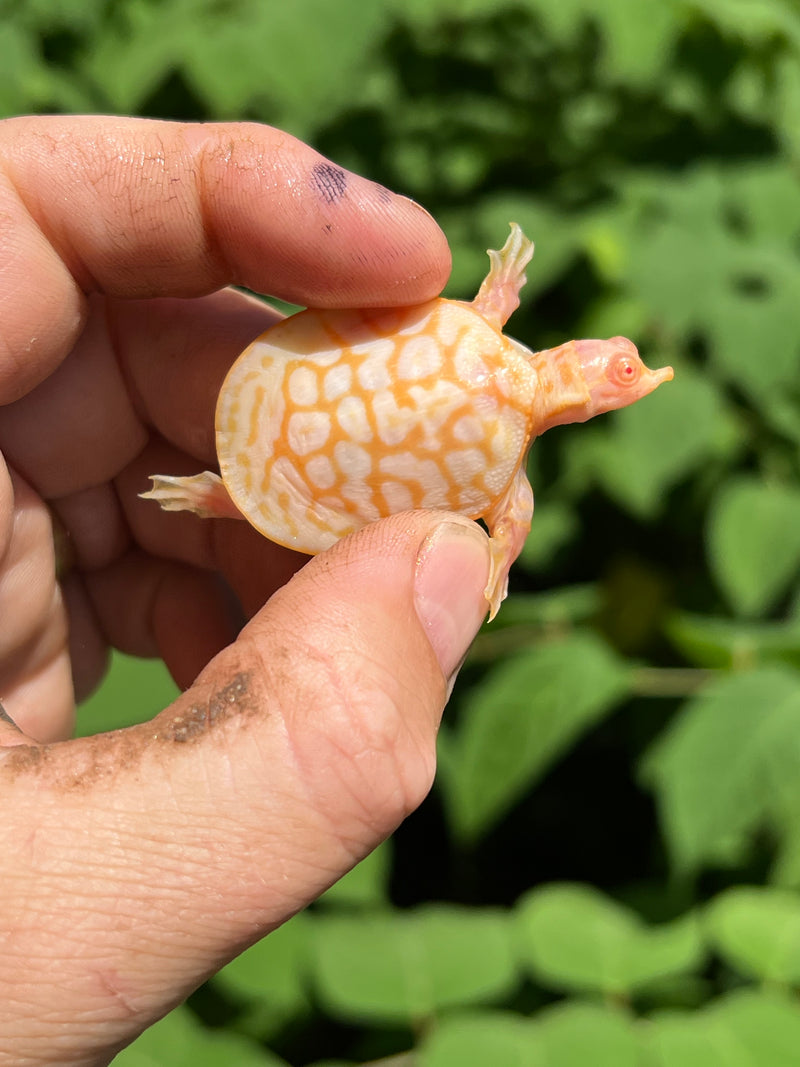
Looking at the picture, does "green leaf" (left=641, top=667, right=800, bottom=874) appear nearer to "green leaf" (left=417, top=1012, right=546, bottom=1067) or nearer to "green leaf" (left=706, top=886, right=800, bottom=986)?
"green leaf" (left=706, top=886, right=800, bottom=986)

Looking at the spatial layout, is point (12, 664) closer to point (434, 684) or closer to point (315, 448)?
point (315, 448)

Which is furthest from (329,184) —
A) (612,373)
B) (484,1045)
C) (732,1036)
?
(732,1036)

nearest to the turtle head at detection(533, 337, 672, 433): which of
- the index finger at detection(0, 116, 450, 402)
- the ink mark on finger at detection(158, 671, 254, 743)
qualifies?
the index finger at detection(0, 116, 450, 402)

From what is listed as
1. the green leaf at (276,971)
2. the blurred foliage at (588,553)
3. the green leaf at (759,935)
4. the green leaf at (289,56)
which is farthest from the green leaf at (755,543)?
the green leaf at (289,56)

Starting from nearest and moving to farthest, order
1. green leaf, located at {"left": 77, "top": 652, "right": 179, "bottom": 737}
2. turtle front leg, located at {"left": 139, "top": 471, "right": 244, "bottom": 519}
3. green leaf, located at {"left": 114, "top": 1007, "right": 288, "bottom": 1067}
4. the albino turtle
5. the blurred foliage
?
1. the albino turtle
2. turtle front leg, located at {"left": 139, "top": 471, "right": 244, "bottom": 519}
3. green leaf, located at {"left": 114, "top": 1007, "right": 288, "bottom": 1067}
4. the blurred foliage
5. green leaf, located at {"left": 77, "top": 652, "right": 179, "bottom": 737}

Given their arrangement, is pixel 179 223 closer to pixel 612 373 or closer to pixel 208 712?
pixel 612 373

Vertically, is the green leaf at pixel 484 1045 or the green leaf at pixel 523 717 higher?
the green leaf at pixel 523 717

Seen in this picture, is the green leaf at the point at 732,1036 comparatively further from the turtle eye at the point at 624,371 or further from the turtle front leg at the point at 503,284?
the turtle front leg at the point at 503,284
